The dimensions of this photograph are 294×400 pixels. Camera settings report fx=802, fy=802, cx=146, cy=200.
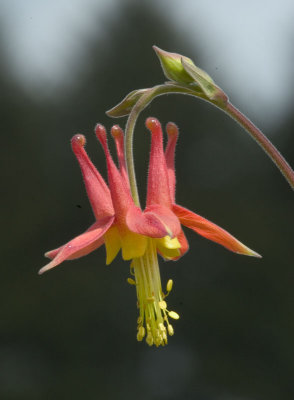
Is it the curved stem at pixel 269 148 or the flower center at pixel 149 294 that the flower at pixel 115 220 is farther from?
the curved stem at pixel 269 148

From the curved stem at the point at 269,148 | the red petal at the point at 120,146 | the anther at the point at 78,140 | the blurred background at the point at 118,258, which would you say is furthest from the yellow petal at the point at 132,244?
the blurred background at the point at 118,258

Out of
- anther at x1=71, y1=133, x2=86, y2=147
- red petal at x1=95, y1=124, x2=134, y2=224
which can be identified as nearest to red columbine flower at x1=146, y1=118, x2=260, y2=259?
red petal at x1=95, y1=124, x2=134, y2=224

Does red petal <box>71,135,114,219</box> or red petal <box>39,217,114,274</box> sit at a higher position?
red petal <box>71,135,114,219</box>

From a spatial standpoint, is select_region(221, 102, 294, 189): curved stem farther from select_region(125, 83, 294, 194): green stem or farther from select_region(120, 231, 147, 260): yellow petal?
select_region(120, 231, 147, 260): yellow petal

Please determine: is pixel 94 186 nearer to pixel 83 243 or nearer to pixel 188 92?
pixel 83 243

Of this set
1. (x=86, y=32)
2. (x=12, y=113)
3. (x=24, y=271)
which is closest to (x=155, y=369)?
(x=24, y=271)

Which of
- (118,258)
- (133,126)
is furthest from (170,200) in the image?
(118,258)

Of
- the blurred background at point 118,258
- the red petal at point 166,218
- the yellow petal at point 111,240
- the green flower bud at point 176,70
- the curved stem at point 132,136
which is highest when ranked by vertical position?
the green flower bud at point 176,70
